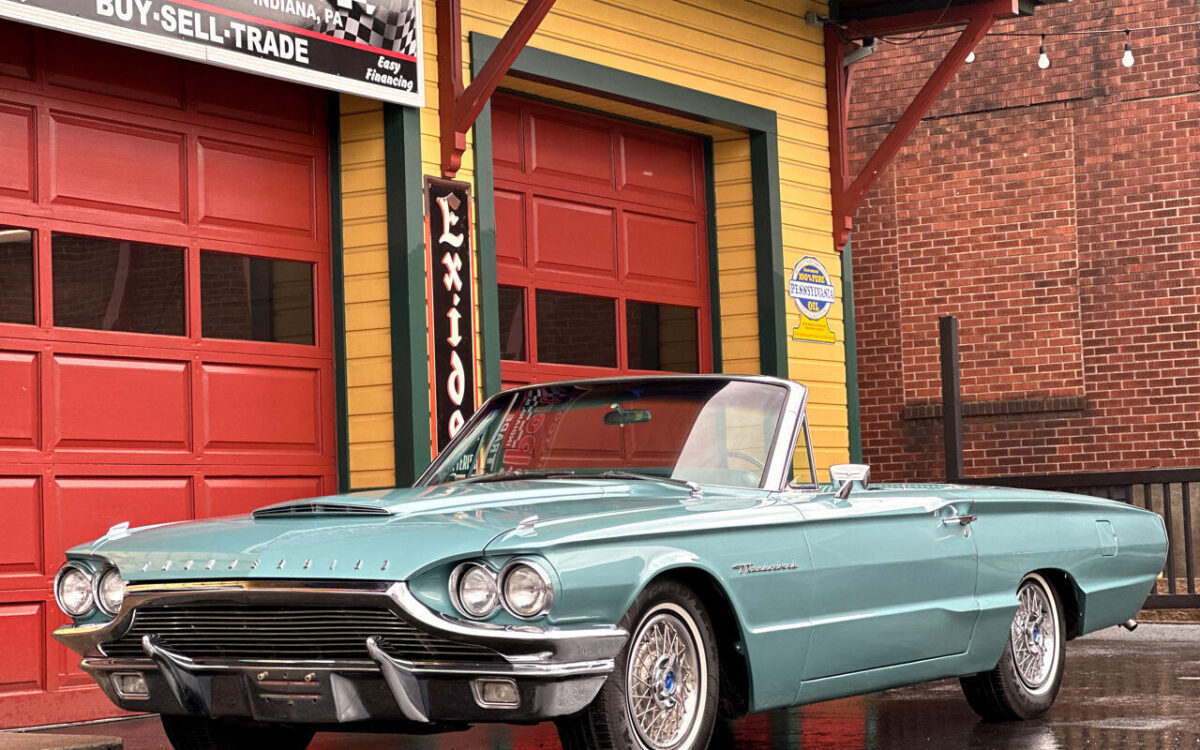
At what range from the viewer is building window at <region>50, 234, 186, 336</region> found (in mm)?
8414

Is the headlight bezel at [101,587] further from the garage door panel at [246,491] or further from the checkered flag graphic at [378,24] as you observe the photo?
the checkered flag graphic at [378,24]

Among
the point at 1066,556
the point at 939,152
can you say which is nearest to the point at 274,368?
the point at 1066,556

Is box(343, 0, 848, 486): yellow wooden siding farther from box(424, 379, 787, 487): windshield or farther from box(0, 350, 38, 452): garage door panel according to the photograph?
box(424, 379, 787, 487): windshield

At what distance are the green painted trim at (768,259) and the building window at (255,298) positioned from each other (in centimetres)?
405

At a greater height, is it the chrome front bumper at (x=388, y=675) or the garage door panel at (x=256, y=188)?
the garage door panel at (x=256, y=188)

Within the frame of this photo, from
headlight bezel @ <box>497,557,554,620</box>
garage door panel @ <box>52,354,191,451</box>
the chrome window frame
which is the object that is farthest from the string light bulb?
headlight bezel @ <box>497,557,554,620</box>

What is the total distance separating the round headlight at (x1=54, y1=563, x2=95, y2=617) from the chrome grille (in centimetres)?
27

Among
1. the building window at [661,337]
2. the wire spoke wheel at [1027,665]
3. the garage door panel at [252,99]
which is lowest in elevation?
the wire spoke wheel at [1027,665]

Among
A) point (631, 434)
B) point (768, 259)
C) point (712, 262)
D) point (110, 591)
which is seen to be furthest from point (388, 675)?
point (712, 262)

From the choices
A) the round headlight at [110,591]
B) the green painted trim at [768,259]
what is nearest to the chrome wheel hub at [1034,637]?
the round headlight at [110,591]

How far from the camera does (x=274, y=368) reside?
947 cm

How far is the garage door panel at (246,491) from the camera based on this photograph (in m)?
9.02

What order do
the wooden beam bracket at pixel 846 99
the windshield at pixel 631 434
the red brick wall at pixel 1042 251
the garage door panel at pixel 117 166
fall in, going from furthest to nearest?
the red brick wall at pixel 1042 251 → the wooden beam bracket at pixel 846 99 → the garage door panel at pixel 117 166 → the windshield at pixel 631 434

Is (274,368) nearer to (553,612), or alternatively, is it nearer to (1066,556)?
(1066,556)
